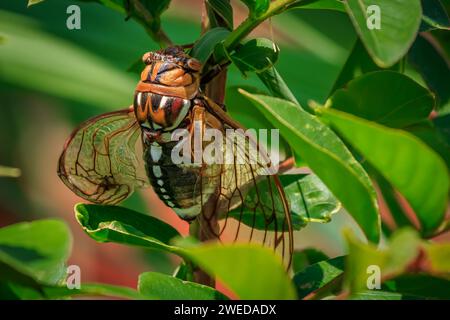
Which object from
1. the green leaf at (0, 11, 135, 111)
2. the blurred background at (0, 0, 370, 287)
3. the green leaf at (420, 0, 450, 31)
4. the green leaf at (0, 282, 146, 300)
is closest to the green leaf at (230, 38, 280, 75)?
the green leaf at (420, 0, 450, 31)

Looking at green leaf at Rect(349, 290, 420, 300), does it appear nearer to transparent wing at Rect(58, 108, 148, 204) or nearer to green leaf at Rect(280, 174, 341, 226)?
green leaf at Rect(280, 174, 341, 226)

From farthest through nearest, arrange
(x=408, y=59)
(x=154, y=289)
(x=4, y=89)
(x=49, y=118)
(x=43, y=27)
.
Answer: (x=49, y=118), (x=4, y=89), (x=43, y=27), (x=408, y=59), (x=154, y=289)

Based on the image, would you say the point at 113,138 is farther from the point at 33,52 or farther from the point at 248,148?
the point at 33,52

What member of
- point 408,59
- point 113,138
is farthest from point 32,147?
point 408,59

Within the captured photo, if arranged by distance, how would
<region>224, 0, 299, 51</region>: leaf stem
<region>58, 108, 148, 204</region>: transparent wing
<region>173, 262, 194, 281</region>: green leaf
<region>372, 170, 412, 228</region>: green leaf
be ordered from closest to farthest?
<region>224, 0, 299, 51</region>: leaf stem → <region>173, 262, 194, 281</region>: green leaf → <region>58, 108, 148, 204</region>: transparent wing → <region>372, 170, 412, 228</region>: green leaf

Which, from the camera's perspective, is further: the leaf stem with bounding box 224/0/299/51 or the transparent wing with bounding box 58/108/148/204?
the transparent wing with bounding box 58/108/148/204

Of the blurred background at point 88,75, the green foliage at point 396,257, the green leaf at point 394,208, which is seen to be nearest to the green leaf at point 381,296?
the green foliage at point 396,257
